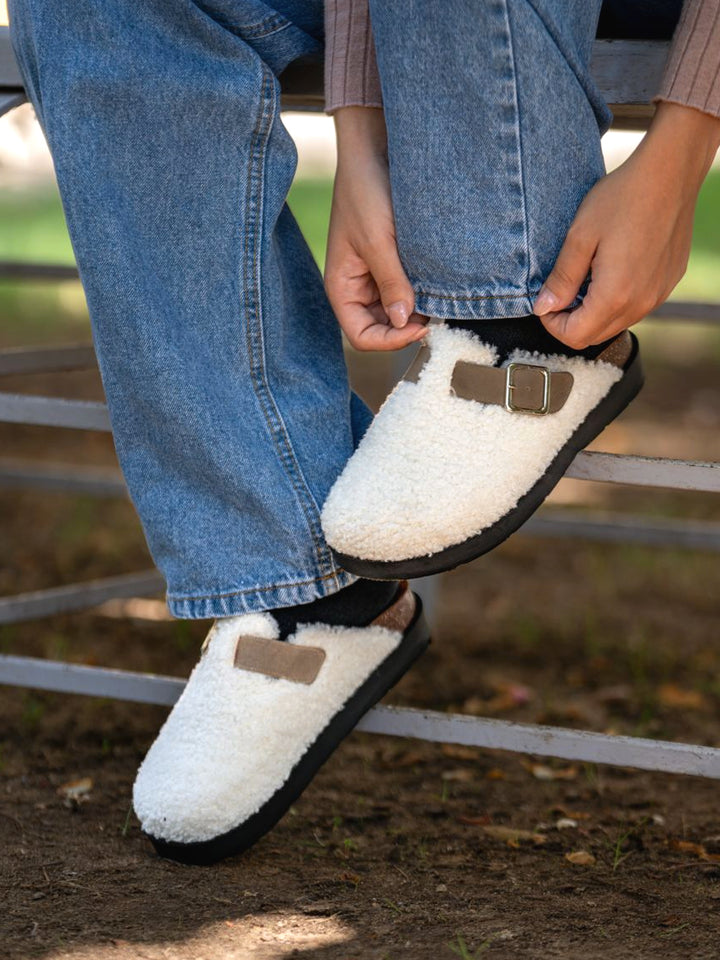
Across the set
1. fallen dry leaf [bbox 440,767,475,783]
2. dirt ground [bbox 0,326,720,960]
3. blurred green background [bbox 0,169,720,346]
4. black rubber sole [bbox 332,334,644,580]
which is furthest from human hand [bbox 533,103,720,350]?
blurred green background [bbox 0,169,720,346]

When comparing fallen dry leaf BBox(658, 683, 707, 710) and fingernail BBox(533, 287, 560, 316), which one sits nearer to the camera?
fingernail BBox(533, 287, 560, 316)

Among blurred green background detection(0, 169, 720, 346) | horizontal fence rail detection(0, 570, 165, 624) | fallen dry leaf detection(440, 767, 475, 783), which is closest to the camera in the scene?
fallen dry leaf detection(440, 767, 475, 783)

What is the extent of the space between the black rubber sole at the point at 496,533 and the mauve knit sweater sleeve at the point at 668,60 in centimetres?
25

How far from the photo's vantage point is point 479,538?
912mm

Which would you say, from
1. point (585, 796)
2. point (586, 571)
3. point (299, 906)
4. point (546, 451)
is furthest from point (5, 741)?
point (586, 571)

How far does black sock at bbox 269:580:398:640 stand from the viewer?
97 centimetres

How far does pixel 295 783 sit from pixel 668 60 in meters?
0.68

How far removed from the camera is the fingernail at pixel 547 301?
0.88 m

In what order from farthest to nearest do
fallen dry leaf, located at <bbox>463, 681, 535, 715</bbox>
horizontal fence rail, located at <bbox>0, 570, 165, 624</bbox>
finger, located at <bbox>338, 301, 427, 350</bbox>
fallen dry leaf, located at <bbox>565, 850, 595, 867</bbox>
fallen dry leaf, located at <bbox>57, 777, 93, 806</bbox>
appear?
fallen dry leaf, located at <bbox>463, 681, 535, 715</bbox> < horizontal fence rail, located at <bbox>0, 570, 165, 624</bbox> < fallen dry leaf, located at <bbox>57, 777, 93, 806</bbox> < fallen dry leaf, located at <bbox>565, 850, 595, 867</bbox> < finger, located at <bbox>338, 301, 427, 350</bbox>

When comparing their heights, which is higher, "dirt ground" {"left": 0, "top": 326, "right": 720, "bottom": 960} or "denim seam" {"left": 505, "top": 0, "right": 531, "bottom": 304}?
Answer: "denim seam" {"left": 505, "top": 0, "right": 531, "bottom": 304}

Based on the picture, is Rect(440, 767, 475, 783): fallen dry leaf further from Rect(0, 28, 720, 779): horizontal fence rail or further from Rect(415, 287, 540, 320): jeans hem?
Rect(415, 287, 540, 320): jeans hem

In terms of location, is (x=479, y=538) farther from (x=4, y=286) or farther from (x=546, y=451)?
(x=4, y=286)

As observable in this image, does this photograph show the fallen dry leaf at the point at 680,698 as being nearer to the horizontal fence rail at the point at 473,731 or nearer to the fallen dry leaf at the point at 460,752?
the fallen dry leaf at the point at 460,752

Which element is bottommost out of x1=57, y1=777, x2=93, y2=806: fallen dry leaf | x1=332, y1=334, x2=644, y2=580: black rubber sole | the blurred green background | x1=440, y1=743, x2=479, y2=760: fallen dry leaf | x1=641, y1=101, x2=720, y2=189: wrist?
the blurred green background
